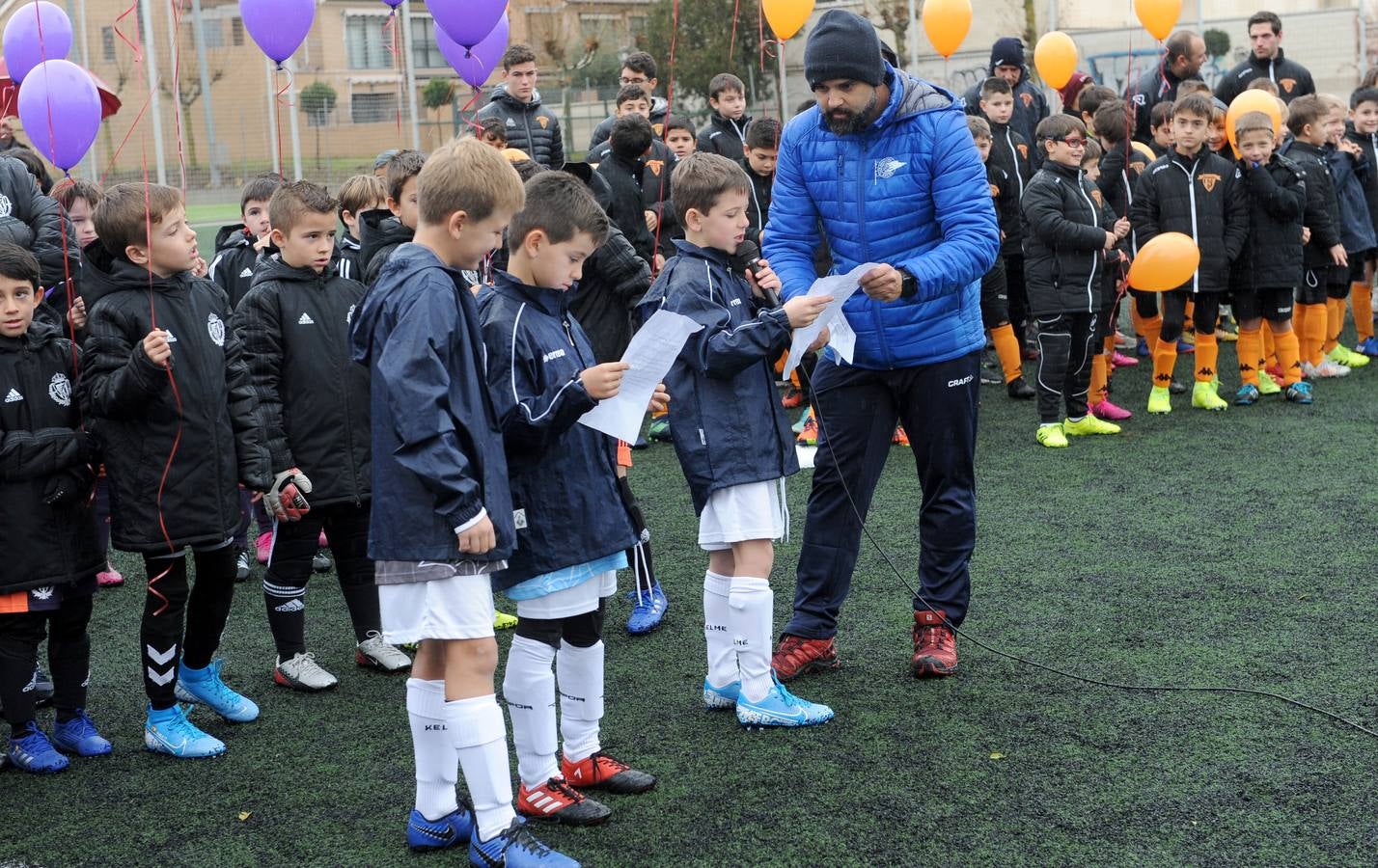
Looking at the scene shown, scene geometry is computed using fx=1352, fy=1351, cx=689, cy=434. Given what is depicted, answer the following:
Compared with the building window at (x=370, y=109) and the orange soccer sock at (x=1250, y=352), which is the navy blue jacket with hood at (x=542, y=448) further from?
the building window at (x=370, y=109)

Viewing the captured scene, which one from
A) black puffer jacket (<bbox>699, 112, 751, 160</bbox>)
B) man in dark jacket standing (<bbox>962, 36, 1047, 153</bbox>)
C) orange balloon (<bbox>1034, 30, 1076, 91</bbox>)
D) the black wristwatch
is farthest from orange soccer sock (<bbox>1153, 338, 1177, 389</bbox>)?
the black wristwatch

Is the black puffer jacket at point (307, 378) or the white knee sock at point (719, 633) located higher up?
the black puffer jacket at point (307, 378)

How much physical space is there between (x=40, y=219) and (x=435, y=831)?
13.5 feet

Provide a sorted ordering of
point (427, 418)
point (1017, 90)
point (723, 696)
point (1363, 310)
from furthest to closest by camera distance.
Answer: point (1017, 90), point (1363, 310), point (723, 696), point (427, 418)

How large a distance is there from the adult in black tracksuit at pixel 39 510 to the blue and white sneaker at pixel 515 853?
1.53 m

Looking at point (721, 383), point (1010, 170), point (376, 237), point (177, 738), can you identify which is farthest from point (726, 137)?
point (177, 738)

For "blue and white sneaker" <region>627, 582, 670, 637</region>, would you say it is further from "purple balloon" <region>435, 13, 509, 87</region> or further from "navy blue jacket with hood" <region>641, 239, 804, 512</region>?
"purple balloon" <region>435, 13, 509, 87</region>

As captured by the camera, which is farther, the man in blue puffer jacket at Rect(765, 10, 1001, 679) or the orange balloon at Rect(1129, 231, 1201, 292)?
the orange balloon at Rect(1129, 231, 1201, 292)

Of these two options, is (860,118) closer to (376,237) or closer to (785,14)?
(376,237)

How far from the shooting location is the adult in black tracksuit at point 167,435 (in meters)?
3.86

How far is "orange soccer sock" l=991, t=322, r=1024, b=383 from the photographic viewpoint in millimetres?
8914

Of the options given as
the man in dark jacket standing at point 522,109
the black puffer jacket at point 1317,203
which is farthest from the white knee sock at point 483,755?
the black puffer jacket at point 1317,203

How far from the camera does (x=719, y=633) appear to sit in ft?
13.2

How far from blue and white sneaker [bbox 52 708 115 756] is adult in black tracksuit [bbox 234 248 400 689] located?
0.64 m
